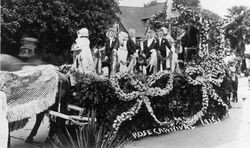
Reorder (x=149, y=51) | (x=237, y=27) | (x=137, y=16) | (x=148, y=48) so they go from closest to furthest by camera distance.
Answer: (x=237, y=27)
(x=149, y=51)
(x=148, y=48)
(x=137, y=16)

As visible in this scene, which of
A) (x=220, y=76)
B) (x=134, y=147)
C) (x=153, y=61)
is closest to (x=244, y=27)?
(x=220, y=76)

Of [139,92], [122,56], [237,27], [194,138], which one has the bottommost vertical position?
[194,138]

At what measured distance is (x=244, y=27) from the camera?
9.01 m

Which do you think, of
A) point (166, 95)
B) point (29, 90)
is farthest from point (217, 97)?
point (29, 90)

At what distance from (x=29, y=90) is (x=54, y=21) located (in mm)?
6530

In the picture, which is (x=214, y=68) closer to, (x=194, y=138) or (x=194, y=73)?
(x=194, y=73)

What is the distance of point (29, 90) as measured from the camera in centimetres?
505

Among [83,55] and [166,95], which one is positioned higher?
[83,55]

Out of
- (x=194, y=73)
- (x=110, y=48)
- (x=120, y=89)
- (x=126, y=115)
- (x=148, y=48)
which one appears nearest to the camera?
(x=120, y=89)

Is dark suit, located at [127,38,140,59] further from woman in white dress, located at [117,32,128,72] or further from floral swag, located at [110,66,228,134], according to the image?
floral swag, located at [110,66,228,134]

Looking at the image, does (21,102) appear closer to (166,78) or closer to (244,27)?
(166,78)

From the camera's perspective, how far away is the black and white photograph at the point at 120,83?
5031 millimetres

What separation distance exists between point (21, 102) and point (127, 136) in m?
2.14

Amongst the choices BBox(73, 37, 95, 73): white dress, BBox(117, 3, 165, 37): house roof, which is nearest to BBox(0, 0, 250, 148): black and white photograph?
BBox(73, 37, 95, 73): white dress
